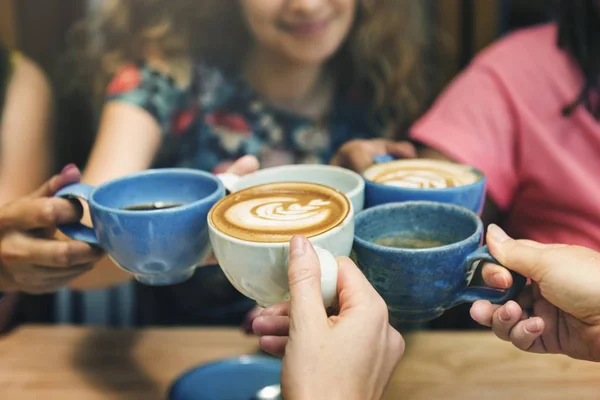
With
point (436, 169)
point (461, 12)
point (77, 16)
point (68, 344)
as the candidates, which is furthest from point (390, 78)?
point (68, 344)

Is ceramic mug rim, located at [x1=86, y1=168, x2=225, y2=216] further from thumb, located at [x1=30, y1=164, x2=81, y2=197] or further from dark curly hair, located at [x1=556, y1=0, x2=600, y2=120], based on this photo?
dark curly hair, located at [x1=556, y1=0, x2=600, y2=120]

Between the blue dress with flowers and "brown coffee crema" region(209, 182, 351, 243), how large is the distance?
0.56ft

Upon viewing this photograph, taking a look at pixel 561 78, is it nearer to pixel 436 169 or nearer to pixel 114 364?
pixel 436 169

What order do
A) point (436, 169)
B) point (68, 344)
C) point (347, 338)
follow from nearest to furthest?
point (347, 338) → point (436, 169) → point (68, 344)

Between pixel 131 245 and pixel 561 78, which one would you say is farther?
pixel 561 78

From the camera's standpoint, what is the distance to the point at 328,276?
0.32 metres

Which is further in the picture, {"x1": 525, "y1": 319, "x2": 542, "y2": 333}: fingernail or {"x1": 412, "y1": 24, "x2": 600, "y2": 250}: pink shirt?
{"x1": 412, "y1": 24, "x2": 600, "y2": 250}: pink shirt

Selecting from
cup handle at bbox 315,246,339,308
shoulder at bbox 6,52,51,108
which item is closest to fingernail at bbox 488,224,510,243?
cup handle at bbox 315,246,339,308

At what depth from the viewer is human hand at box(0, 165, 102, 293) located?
0.44m

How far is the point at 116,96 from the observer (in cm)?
60

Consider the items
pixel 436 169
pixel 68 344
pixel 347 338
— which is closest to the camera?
pixel 347 338

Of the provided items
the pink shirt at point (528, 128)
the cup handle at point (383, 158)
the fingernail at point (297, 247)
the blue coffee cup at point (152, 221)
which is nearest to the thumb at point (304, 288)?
the fingernail at point (297, 247)

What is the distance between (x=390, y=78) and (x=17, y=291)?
423 mm

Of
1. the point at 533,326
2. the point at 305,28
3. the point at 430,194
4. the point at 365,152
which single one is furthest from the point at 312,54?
the point at 533,326
